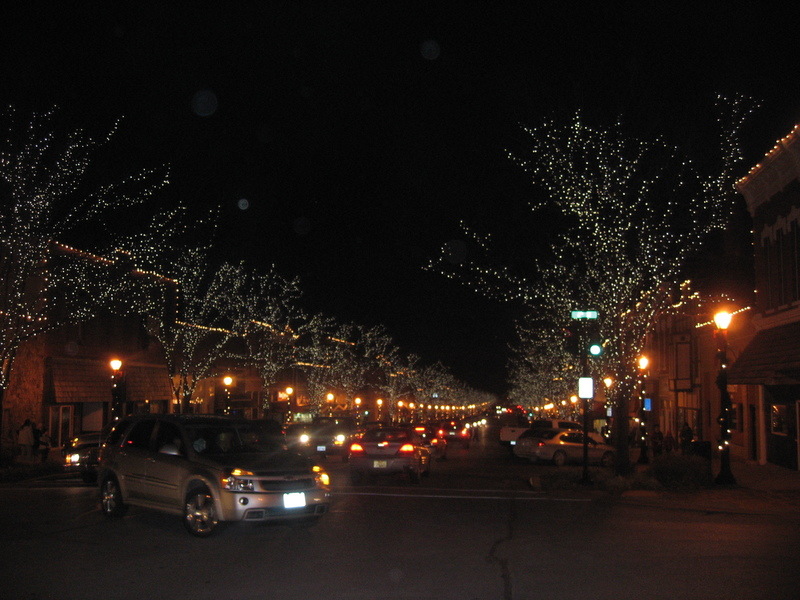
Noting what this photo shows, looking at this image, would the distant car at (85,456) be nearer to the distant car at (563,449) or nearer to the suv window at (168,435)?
the suv window at (168,435)

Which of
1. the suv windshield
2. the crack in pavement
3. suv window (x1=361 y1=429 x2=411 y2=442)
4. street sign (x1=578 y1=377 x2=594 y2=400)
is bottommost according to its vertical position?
the crack in pavement

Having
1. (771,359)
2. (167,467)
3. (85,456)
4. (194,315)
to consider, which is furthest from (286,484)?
(194,315)

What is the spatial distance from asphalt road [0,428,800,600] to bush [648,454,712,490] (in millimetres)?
3378

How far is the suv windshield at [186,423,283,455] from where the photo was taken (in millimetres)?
12406

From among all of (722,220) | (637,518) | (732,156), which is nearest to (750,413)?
(722,220)

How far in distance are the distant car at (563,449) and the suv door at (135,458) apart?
20.1 meters

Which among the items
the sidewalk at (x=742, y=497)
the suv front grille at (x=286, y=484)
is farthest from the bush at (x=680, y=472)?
the suv front grille at (x=286, y=484)

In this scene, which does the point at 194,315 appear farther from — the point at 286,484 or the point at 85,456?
the point at 286,484

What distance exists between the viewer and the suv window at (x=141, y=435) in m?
13.0

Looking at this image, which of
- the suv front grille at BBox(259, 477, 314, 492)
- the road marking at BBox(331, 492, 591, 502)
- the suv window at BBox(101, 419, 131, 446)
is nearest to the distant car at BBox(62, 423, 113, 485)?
the road marking at BBox(331, 492, 591, 502)

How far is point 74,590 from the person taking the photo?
8.62 m

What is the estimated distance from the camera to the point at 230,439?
12906mm

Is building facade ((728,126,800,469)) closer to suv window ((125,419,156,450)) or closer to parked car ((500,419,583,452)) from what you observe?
parked car ((500,419,583,452))

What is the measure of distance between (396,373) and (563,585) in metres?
80.2
